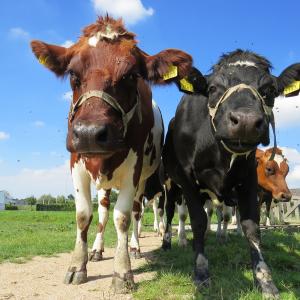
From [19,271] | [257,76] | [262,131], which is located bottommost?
[19,271]

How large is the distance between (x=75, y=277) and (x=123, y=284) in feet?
2.63

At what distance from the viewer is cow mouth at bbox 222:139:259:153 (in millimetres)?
4133

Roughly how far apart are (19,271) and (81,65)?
325 centimetres

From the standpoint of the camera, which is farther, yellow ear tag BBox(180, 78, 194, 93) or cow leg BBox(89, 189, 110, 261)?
Result: cow leg BBox(89, 189, 110, 261)

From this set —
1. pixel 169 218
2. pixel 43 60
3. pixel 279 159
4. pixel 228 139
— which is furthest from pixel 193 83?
pixel 279 159

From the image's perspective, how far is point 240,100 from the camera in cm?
415

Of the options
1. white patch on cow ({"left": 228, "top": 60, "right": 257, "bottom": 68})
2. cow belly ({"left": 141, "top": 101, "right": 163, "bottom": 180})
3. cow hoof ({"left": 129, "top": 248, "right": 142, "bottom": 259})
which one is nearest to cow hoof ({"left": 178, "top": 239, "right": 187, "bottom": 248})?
cow hoof ({"left": 129, "top": 248, "right": 142, "bottom": 259})

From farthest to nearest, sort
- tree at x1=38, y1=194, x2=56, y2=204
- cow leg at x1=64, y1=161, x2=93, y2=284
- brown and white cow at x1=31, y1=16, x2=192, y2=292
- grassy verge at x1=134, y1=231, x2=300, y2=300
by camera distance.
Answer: tree at x1=38, y1=194, x2=56, y2=204
cow leg at x1=64, y1=161, x2=93, y2=284
grassy verge at x1=134, y1=231, x2=300, y2=300
brown and white cow at x1=31, y1=16, x2=192, y2=292

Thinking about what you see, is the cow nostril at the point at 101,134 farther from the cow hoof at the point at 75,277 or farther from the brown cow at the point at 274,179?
the brown cow at the point at 274,179

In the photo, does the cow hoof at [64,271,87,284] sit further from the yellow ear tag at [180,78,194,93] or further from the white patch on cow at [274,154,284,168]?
the white patch on cow at [274,154,284,168]

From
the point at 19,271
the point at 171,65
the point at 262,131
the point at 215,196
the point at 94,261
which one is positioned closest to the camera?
the point at 262,131

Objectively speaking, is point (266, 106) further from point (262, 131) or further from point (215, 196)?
point (215, 196)

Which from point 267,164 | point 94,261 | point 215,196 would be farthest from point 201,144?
point 267,164

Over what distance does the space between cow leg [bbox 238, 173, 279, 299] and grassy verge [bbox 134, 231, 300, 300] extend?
13 centimetres
